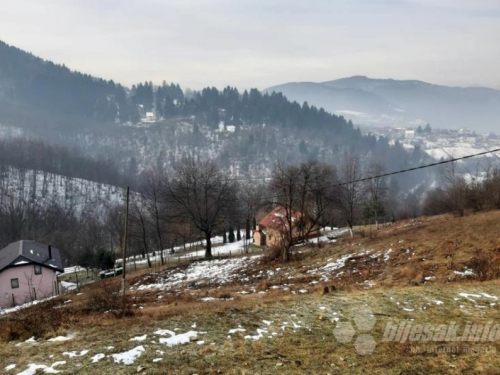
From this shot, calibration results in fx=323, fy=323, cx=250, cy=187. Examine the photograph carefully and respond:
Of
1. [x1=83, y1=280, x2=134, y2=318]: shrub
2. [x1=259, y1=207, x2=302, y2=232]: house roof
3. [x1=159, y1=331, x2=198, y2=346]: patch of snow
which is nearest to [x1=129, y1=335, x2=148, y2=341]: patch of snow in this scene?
[x1=159, y1=331, x2=198, y2=346]: patch of snow

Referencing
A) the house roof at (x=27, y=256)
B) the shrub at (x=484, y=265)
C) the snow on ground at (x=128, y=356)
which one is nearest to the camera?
the snow on ground at (x=128, y=356)

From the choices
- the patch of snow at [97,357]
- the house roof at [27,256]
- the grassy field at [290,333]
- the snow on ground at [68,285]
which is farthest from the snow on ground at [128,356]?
the snow on ground at [68,285]

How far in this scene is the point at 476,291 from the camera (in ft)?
39.5

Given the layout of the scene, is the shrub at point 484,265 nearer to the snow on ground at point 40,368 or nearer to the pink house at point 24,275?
the snow on ground at point 40,368

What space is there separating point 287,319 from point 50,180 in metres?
146

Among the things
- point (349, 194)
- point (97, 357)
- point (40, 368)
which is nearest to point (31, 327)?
point (40, 368)

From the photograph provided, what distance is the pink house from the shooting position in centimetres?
4284

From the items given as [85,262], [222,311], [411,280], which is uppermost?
[222,311]

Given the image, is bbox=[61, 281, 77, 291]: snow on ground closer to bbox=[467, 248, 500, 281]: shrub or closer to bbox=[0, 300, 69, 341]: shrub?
bbox=[0, 300, 69, 341]: shrub

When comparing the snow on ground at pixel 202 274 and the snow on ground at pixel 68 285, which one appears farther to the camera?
the snow on ground at pixel 68 285

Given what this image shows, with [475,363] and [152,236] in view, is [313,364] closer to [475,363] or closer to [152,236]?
[475,363]

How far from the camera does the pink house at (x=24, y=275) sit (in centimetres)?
4284

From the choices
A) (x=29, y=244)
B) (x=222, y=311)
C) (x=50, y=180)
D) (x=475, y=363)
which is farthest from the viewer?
(x=50, y=180)

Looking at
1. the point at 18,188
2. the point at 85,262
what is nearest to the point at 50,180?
the point at 18,188
